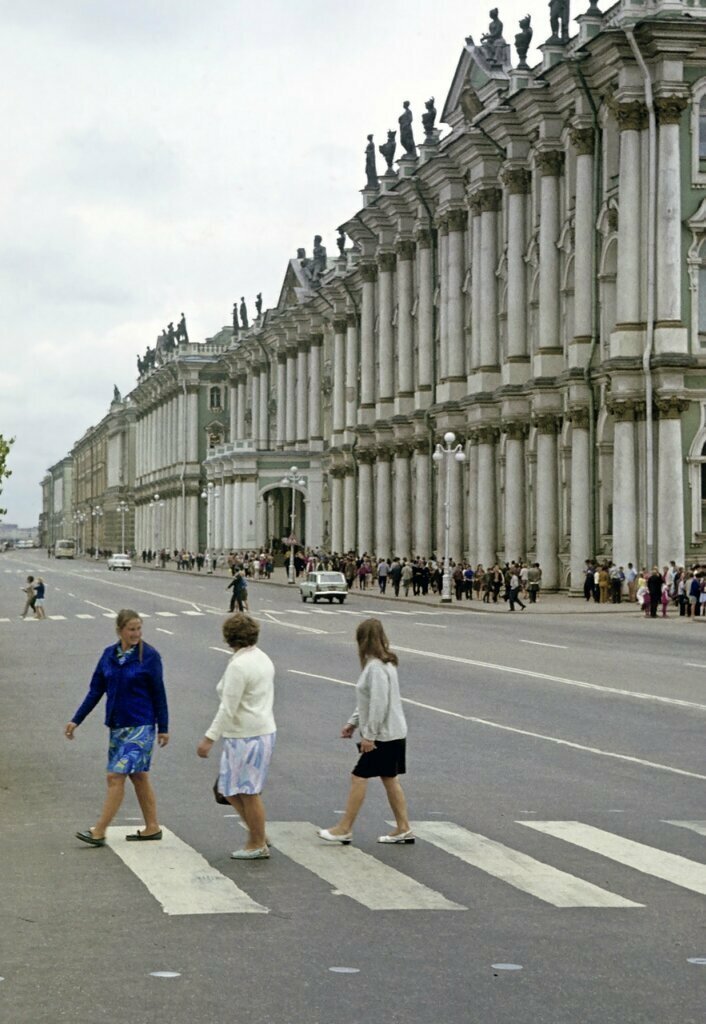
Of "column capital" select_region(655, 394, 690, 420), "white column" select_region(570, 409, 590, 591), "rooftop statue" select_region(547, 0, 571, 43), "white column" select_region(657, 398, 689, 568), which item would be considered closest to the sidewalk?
"white column" select_region(570, 409, 590, 591)

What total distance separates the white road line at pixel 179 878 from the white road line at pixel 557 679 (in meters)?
11.8

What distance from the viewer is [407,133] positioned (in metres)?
92.7

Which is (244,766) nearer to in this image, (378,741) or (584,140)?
(378,741)

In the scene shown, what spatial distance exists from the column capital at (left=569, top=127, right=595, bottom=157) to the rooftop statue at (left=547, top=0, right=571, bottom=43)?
18.7 feet

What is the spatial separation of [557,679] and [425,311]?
5948 cm

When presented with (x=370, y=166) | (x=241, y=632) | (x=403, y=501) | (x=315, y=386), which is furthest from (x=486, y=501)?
(x=241, y=632)

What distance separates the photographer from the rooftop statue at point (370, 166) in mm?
98438

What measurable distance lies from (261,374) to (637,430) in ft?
268

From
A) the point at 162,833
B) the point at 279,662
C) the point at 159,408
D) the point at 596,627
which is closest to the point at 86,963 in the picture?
the point at 162,833

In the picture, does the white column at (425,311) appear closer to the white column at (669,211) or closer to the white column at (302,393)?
the white column at (669,211)

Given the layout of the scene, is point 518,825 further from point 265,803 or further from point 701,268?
point 701,268

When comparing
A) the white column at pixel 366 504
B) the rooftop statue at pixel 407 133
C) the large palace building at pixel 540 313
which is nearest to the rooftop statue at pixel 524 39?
the large palace building at pixel 540 313

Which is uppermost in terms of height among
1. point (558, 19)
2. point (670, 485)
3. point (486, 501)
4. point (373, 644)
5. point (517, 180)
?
point (558, 19)

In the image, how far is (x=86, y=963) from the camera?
8.75 meters
